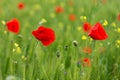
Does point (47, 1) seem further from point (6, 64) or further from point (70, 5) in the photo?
point (6, 64)

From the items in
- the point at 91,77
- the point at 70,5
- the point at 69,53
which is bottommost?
the point at 91,77

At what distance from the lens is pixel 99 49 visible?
8.12 feet

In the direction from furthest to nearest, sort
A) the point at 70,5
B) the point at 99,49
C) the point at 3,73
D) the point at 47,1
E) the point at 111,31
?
1. the point at 47,1
2. the point at 70,5
3. the point at 111,31
4. the point at 99,49
5. the point at 3,73

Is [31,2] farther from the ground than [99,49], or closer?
farther from the ground

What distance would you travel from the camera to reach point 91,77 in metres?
2.18

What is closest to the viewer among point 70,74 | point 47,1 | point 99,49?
point 70,74

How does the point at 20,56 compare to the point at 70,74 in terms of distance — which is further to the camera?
the point at 20,56

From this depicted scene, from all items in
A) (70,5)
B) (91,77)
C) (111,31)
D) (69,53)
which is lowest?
(91,77)

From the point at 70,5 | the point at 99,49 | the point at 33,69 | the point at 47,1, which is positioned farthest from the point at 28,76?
the point at 47,1

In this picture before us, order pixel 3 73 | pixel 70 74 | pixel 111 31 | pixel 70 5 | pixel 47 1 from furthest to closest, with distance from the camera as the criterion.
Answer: pixel 47 1
pixel 70 5
pixel 111 31
pixel 3 73
pixel 70 74

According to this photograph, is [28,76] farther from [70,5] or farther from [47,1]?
[47,1]

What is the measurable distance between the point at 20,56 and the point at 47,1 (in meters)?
3.68

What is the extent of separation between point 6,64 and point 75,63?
1.21ft

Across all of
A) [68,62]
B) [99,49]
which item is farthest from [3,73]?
[99,49]
